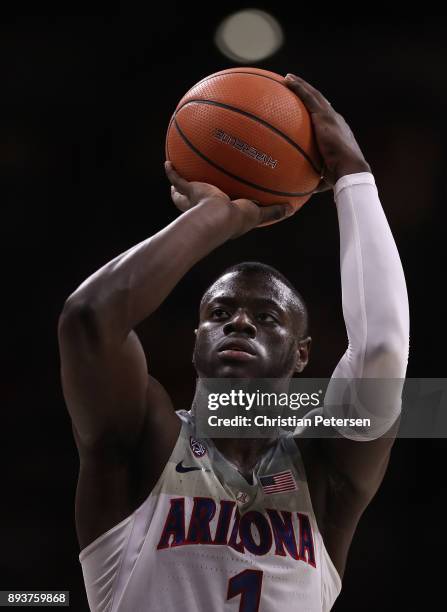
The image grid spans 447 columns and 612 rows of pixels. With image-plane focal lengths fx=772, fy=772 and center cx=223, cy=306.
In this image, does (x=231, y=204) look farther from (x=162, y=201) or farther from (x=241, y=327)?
(x=162, y=201)

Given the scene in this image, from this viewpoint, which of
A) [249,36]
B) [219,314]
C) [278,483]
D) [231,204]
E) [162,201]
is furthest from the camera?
[249,36]

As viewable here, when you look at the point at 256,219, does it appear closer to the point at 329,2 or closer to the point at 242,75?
the point at 242,75

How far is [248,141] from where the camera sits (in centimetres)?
247

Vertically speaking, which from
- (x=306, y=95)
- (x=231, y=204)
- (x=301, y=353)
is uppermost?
(x=306, y=95)

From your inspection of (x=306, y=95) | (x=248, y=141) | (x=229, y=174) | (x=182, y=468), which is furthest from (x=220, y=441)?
(x=306, y=95)

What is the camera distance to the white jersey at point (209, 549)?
2.24m

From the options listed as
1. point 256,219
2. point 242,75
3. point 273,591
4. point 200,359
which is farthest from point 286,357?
point 242,75

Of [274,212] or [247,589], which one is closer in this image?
[247,589]

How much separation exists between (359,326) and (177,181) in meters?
0.76

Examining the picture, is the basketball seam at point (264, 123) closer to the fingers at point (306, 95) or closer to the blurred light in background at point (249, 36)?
the fingers at point (306, 95)

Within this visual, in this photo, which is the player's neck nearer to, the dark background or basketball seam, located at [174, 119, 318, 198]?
basketball seam, located at [174, 119, 318, 198]

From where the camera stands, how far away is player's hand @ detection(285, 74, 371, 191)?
8.46 ft

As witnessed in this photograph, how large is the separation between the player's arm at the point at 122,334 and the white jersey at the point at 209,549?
18cm

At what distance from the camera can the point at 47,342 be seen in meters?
5.66
